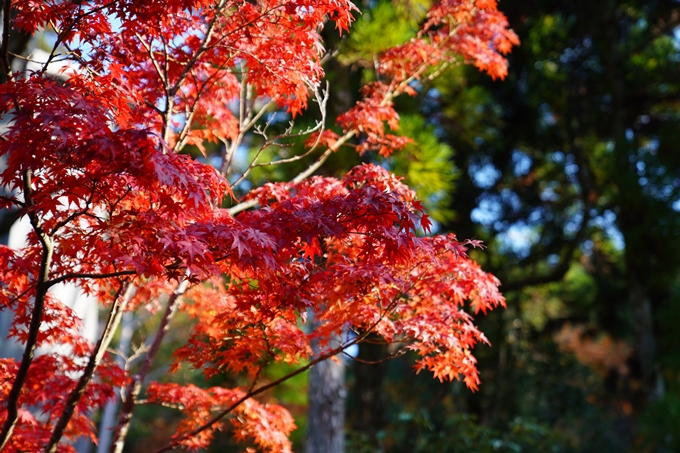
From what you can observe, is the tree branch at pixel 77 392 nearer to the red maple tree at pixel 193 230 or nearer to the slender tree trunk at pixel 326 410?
the red maple tree at pixel 193 230

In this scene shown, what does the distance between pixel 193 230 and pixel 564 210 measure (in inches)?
348

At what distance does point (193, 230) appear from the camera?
6.16ft

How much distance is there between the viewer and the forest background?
743 cm

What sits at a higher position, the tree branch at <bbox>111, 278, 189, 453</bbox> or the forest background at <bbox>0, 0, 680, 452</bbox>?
the forest background at <bbox>0, 0, 680, 452</bbox>

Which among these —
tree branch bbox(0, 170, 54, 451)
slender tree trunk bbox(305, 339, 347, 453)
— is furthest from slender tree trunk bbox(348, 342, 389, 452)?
tree branch bbox(0, 170, 54, 451)

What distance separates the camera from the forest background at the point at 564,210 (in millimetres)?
7430

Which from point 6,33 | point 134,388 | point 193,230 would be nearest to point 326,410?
point 134,388

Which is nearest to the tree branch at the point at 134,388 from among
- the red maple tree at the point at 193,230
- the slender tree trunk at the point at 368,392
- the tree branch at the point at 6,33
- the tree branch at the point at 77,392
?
the red maple tree at the point at 193,230

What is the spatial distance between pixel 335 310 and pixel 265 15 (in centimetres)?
129

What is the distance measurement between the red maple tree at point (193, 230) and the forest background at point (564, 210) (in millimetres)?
3816

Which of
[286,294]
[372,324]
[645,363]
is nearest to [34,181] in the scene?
[286,294]

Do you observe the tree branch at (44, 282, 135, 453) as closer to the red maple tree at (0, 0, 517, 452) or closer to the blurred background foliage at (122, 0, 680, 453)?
the red maple tree at (0, 0, 517, 452)

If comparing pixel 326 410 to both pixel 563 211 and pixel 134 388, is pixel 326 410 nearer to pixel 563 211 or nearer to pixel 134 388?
pixel 134 388

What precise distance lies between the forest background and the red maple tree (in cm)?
382
